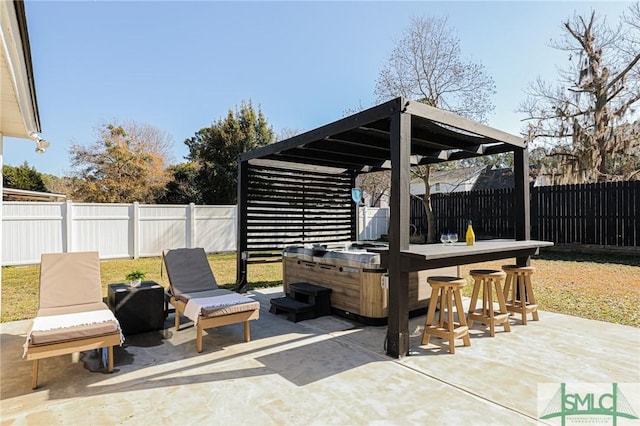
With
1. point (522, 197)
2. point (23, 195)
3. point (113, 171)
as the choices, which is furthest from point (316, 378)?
point (23, 195)

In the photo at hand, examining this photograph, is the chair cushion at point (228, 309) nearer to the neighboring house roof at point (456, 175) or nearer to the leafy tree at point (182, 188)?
the leafy tree at point (182, 188)

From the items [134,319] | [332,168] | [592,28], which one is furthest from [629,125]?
[134,319]

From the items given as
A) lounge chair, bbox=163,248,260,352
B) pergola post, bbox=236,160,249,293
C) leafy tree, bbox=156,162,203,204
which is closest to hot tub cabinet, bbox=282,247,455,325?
lounge chair, bbox=163,248,260,352

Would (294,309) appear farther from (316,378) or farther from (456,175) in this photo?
(456,175)

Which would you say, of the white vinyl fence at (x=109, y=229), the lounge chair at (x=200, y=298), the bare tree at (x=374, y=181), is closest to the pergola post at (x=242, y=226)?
the lounge chair at (x=200, y=298)

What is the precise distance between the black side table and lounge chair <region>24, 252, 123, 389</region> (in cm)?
24

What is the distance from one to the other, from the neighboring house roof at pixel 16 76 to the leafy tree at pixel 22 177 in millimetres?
15687

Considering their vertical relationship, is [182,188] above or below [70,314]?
above

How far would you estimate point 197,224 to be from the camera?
436 inches

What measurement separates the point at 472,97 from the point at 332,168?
7855 mm

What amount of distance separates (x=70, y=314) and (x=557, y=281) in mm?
7729

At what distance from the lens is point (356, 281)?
178 inches

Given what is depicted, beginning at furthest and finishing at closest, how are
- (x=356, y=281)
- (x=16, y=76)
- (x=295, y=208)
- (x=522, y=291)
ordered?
(x=295, y=208)
(x=356, y=281)
(x=522, y=291)
(x=16, y=76)

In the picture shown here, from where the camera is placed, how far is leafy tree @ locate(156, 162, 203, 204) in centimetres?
1567
